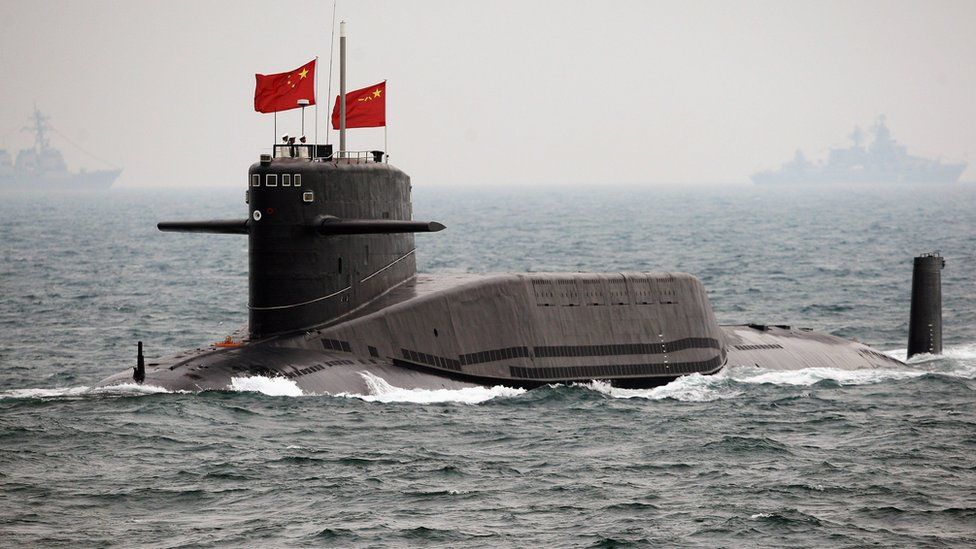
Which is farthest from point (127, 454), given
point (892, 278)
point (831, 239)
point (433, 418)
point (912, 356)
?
point (831, 239)

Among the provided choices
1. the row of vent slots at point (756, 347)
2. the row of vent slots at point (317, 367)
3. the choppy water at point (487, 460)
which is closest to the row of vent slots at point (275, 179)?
the row of vent slots at point (317, 367)

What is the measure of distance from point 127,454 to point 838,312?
3520 centimetres

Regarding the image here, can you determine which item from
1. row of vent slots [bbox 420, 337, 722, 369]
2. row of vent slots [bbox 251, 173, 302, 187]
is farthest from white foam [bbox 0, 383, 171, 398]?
row of vent slots [bbox 420, 337, 722, 369]

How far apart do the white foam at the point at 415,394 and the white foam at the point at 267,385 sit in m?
1.05

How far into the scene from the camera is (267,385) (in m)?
27.5

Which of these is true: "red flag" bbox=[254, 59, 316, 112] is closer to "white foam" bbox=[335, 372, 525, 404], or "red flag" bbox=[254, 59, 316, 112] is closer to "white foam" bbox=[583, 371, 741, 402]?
"white foam" bbox=[335, 372, 525, 404]

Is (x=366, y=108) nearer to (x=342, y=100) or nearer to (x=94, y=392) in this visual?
→ (x=342, y=100)

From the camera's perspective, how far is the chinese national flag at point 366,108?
3175 cm

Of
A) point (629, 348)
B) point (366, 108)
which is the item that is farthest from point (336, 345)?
point (629, 348)

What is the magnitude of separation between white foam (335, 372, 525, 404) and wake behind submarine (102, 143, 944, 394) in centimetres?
16

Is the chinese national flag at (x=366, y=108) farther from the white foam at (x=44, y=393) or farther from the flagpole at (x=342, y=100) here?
the white foam at (x=44, y=393)

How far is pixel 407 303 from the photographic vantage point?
30500 mm

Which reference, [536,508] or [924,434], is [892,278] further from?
[536,508]

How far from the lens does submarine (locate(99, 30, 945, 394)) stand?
28.8 metres
